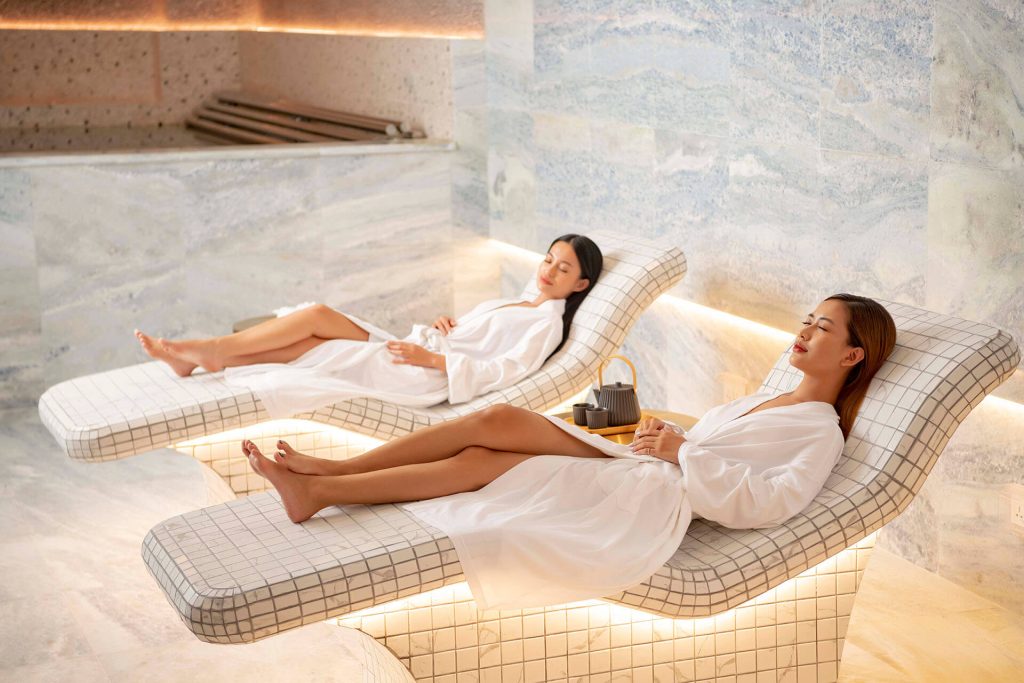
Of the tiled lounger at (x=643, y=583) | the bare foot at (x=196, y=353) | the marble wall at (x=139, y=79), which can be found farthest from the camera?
the marble wall at (x=139, y=79)

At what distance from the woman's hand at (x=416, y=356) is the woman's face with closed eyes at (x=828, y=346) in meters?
1.45

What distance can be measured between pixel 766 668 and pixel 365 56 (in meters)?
5.20

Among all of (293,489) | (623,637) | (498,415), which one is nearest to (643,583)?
(623,637)

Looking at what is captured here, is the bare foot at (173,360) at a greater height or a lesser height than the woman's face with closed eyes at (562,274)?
lesser

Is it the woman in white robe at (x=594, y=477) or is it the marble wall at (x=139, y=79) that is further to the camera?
the marble wall at (x=139, y=79)

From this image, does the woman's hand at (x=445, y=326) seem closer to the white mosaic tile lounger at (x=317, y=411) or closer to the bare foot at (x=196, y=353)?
the white mosaic tile lounger at (x=317, y=411)

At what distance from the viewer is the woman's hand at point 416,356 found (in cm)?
408

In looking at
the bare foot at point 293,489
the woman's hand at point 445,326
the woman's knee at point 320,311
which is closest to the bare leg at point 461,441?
the bare foot at point 293,489

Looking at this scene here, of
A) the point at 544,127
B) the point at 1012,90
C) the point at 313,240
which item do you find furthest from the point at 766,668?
the point at 313,240

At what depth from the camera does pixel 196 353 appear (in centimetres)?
401

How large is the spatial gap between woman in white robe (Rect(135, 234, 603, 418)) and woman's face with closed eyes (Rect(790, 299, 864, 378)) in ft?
4.24

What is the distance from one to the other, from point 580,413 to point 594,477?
0.85 meters

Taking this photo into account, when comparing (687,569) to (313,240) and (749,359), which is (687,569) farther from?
(313,240)

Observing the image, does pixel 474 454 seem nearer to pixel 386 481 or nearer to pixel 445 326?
pixel 386 481
